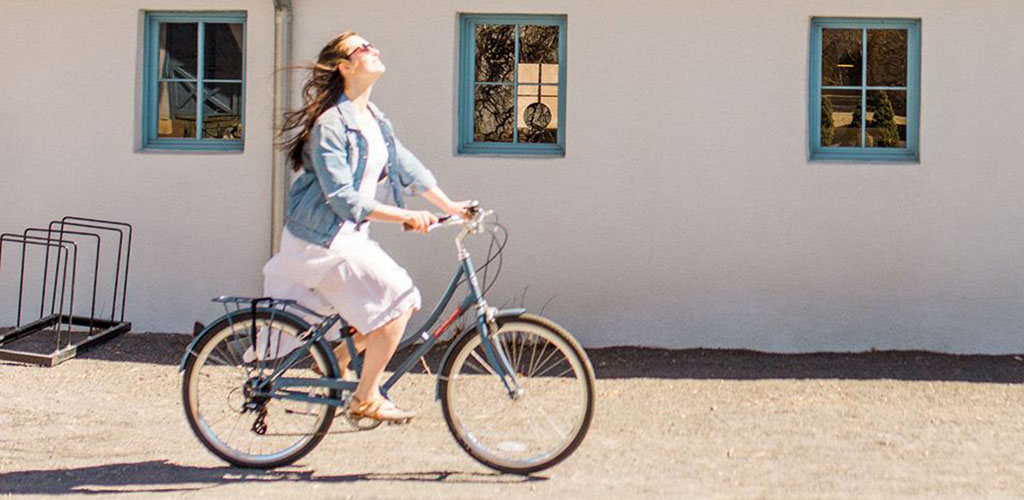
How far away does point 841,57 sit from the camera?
984 centimetres

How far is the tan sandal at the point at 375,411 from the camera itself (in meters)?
6.03

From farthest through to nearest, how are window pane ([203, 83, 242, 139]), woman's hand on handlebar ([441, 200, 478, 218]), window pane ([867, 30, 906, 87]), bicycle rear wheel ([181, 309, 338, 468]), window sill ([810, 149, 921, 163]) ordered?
window pane ([203, 83, 242, 139]) → window pane ([867, 30, 906, 87]) → window sill ([810, 149, 921, 163]) → bicycle rear wheel ([181, 309, 338, 468]) → woman's hand on handlebar ([441, 200, 478, 218])

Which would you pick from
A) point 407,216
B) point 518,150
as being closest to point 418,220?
point 407,216

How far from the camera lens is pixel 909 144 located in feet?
32.2

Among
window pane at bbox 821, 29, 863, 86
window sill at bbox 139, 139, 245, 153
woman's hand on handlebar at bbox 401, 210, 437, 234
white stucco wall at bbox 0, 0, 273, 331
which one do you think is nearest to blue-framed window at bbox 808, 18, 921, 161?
window pane at bbox 821, 29, 863, 86

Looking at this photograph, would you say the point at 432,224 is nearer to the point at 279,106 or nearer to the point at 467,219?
the point at 467,219

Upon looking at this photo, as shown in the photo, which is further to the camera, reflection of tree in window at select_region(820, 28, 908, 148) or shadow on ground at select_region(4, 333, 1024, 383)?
reflection of tree in window at select_region(820, 28, 908, 148)

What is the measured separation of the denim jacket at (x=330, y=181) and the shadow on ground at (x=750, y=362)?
3.27 meters

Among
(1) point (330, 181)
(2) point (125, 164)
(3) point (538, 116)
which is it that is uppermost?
(3) point (538, 116)

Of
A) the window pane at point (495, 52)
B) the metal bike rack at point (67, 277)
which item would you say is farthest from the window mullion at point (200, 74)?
the window pane at point (495, 52)

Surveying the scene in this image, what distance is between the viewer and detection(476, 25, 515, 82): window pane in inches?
391

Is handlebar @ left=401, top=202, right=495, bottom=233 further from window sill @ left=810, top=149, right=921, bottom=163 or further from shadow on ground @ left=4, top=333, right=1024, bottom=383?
window sill @ left=810, top=149, right=921, bottom=163

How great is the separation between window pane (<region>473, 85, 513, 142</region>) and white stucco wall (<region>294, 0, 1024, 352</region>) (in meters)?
0.24

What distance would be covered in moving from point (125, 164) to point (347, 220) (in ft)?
15.4
